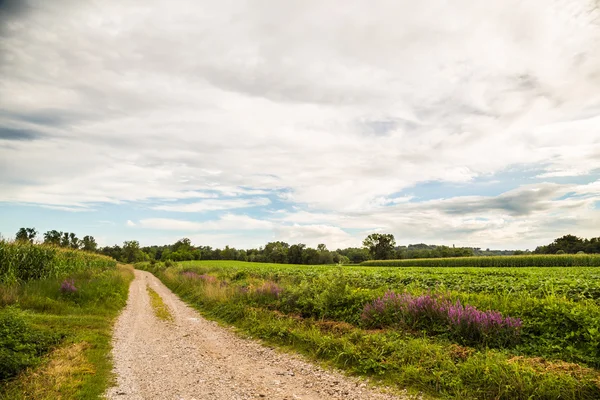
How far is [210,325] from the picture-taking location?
13.8 metres

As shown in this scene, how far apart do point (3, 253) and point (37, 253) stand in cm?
246

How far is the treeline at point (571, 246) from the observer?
251 ft

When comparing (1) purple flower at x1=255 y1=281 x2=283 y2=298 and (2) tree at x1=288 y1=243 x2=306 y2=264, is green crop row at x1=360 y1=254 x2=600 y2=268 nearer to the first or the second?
(1) purple flower at x1=255 y1=281 x2=283 y2=298

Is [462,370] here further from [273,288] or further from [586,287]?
[273,288]

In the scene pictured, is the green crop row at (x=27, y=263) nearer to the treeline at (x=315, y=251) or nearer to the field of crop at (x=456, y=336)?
the field of crop at (x=456, y=336)

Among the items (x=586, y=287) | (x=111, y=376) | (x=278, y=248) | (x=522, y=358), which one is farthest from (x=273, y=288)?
(x=278, y=248)

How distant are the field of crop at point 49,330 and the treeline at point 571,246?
94.1 meters

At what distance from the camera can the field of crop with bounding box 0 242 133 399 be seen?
6.88m

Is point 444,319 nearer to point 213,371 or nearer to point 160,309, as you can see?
point 213,371

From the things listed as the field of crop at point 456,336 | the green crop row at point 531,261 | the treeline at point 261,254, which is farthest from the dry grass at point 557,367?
the treeline at point 261,254

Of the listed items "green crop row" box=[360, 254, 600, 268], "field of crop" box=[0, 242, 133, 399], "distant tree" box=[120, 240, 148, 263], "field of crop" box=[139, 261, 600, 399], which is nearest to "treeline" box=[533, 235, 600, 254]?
"green crop row" box=[360, 254, 600, 268]

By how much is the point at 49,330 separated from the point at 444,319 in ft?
41.2

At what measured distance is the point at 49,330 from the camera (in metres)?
10.7

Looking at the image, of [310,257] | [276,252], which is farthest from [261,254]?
[310,257]
